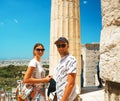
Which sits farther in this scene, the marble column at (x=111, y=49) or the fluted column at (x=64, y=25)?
the fluted column at (x=64, y=25)

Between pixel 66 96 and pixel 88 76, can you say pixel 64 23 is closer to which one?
pixel 66 96

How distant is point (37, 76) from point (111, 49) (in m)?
2.36

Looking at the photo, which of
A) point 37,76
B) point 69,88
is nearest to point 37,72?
point 37,76

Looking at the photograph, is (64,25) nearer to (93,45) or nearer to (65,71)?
(65,71)

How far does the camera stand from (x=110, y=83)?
2098 millimetres

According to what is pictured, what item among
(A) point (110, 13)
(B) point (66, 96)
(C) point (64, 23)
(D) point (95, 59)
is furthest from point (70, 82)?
(D) point (95, 59)

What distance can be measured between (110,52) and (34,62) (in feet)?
7.67

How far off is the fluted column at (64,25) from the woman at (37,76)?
7720 mm

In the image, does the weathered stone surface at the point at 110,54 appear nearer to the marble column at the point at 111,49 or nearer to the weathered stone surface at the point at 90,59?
the marble column at the point at 111,49

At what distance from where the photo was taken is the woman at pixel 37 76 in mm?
4074

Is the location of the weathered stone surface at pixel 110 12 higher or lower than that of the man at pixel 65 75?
higher

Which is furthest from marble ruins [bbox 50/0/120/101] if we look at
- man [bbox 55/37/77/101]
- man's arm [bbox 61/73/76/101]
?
man's arm [bbox 61/73/76/101]

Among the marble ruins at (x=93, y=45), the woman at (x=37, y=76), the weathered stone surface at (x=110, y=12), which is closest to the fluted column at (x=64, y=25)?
the marble ruins at (x=93, y=45)

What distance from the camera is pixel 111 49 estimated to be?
1.98 meters
